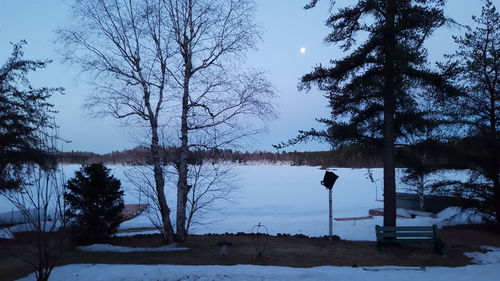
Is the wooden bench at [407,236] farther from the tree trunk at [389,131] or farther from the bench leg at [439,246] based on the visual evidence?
the tree trunk at [389,131]

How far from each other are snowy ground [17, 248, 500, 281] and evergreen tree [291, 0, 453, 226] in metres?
3.18

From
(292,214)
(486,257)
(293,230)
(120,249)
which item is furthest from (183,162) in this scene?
(292,214)

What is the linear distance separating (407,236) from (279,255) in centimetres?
317

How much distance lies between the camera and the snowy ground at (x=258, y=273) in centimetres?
725

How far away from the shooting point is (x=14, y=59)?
520 inches

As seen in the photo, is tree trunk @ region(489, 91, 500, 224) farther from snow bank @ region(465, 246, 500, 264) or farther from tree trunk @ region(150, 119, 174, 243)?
tree trunk @ region(150, 119, 174, 243)

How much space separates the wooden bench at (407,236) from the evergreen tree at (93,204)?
720cm

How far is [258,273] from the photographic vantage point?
747cm

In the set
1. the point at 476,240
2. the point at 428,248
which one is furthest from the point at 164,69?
the point at 476,240

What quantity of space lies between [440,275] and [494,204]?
26.3ft

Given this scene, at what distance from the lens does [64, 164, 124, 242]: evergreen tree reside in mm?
11523

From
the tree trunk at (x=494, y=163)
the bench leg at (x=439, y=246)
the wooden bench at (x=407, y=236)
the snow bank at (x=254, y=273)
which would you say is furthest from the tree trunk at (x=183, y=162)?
the tree trunk at (x=494, y=163)

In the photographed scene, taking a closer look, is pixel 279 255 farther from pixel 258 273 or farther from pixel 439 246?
pixel 439 246

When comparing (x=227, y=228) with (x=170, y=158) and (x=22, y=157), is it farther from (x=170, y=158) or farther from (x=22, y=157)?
(x=22, y=157)
